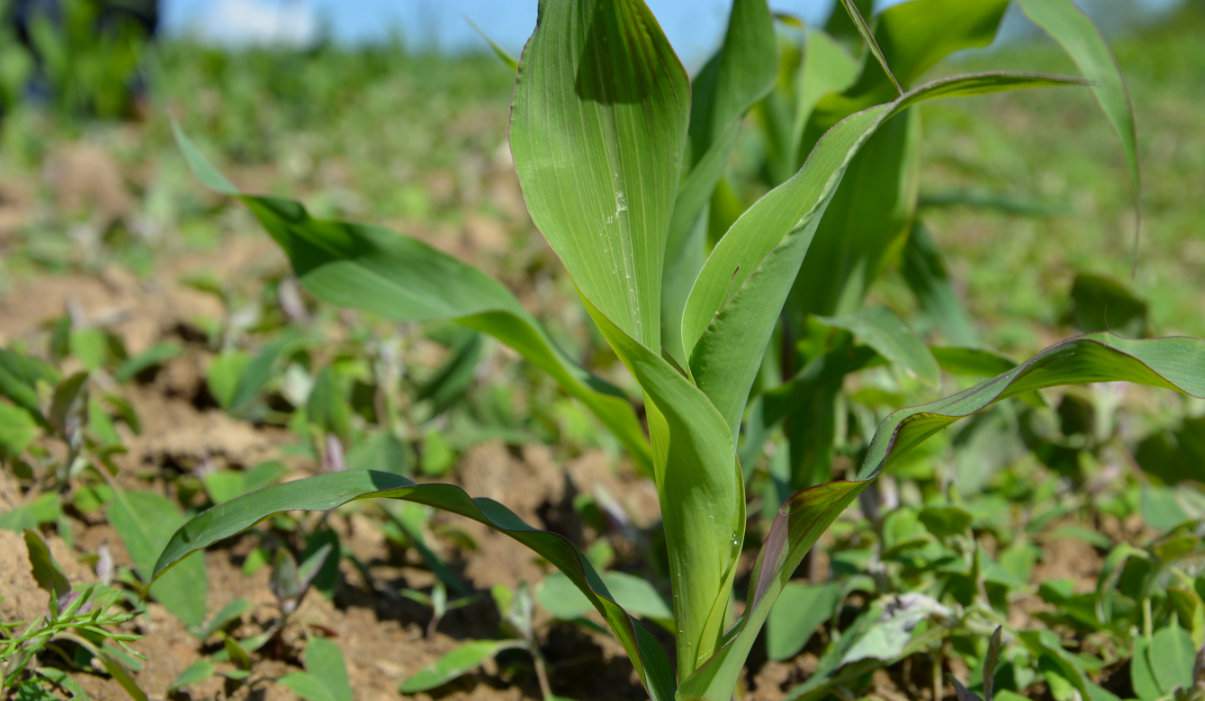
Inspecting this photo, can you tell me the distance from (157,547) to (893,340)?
1.00 metres

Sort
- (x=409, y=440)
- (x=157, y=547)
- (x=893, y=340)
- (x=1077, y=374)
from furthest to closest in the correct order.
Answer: (x=409, y=440)
(x=157, y=547)
(x=893, y=340)
(x=1077, y=374)

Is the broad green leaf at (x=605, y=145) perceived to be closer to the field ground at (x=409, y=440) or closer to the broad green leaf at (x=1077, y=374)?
the broad green leaf at (x=1077, y=374)

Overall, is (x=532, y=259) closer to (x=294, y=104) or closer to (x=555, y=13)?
(x=555, y=13)

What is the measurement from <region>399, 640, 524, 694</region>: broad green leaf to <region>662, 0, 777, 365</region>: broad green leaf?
47 cm

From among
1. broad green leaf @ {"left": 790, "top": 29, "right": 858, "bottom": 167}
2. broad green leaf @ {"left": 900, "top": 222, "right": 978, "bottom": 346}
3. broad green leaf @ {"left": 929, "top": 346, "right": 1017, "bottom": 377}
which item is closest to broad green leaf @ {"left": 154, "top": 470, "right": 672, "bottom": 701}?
broad green leaf @ {"left": 929, "top": 346, "right": 1017, "bottom": 377}

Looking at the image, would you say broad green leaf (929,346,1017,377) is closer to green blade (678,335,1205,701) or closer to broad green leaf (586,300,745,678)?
green blade (678,335,1205,701)

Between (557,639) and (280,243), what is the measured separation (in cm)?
72

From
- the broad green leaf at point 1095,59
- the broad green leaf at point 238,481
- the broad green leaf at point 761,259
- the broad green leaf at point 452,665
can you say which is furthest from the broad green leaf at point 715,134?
the broad green leaf at point 238,481

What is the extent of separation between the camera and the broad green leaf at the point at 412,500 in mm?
1023

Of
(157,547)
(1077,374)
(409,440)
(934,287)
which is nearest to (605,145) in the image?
(1077,374)

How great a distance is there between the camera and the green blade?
94 cm

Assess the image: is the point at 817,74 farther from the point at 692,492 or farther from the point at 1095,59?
the point at 692,492

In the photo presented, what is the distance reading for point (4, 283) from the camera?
263 centimetres

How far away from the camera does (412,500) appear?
3.57 feet
